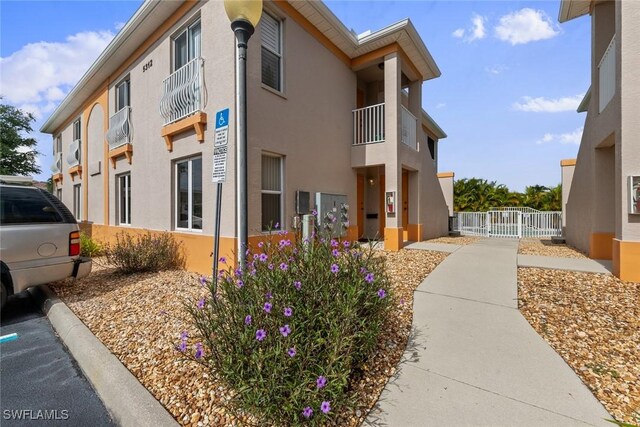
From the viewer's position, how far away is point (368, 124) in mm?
9805

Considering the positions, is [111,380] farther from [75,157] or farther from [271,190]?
[75,157]

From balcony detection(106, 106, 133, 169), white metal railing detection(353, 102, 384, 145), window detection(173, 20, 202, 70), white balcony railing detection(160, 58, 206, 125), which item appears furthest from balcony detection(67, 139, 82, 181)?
white metal railing detection(353, 102, 384, 145)

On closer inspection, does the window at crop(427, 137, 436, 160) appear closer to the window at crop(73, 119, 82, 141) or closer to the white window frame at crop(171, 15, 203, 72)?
the white window frame at crop(171, 15, 203, 72)

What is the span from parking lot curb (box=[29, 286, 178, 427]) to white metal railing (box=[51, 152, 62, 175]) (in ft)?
57.6

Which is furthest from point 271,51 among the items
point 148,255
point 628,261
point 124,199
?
point 628,261

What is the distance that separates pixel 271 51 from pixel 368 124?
4.12m

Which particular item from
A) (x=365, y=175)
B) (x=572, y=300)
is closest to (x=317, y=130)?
(x=365, y=175)

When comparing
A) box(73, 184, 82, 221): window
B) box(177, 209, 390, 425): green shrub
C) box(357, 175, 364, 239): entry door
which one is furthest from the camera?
box(73, 184, 82, 221): window

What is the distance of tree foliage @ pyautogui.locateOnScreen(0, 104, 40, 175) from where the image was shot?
71.4ft

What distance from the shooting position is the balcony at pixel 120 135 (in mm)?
9367

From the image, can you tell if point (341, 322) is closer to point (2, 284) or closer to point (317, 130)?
point (2, 284)

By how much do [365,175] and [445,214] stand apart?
5235 mm

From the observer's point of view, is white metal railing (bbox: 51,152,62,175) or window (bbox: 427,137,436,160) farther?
window (bbox: 427,137,436,160)

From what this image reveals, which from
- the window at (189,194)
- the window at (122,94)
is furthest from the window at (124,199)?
the window at (189,194)
